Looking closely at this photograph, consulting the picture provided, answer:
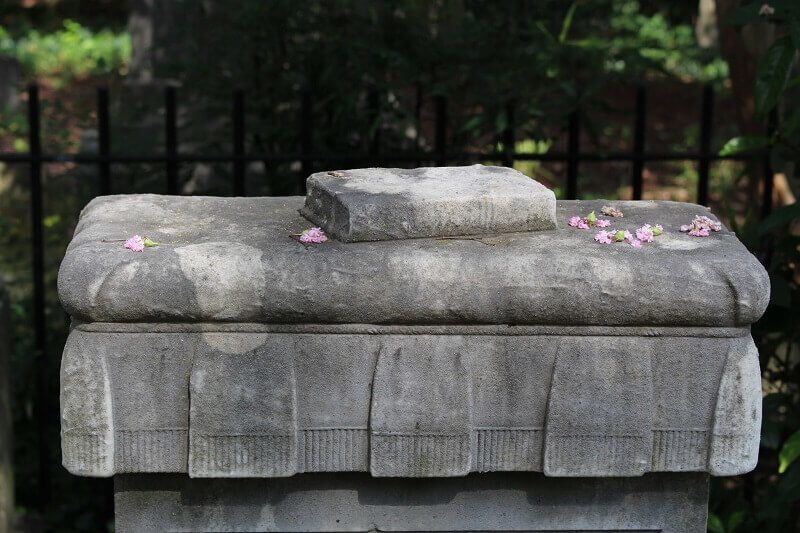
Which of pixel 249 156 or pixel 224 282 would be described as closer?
pixel 224 282

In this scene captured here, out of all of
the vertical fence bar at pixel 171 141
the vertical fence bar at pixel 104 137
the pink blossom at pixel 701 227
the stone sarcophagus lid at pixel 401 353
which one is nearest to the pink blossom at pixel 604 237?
the stone sarcophagus lid at pixel 401 353

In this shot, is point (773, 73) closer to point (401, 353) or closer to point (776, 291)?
point (776, 291)

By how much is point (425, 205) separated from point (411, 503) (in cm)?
64

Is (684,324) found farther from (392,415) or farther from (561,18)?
(561,18)

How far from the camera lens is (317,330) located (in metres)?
2.19

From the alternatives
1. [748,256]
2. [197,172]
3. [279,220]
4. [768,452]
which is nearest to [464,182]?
[279,220]

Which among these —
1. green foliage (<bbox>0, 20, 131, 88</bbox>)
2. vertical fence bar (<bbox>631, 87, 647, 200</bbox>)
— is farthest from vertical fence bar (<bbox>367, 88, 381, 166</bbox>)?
green foliage (<bbox>0, 20, 131, 88</bbox>)

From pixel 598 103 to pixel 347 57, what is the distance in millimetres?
880

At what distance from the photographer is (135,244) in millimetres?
2227

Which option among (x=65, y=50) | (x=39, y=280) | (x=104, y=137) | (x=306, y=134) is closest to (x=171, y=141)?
(x=104, y=137)

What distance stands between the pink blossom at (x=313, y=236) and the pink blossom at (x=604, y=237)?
0.57 metres

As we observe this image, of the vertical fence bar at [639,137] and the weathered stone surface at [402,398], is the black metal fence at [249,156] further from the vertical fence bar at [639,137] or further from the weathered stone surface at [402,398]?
the weathered stone surface at [402,398]

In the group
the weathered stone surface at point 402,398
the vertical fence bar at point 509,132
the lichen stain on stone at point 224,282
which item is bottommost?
the weathered stone surface at point 402,398

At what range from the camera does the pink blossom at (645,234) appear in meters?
2.36
